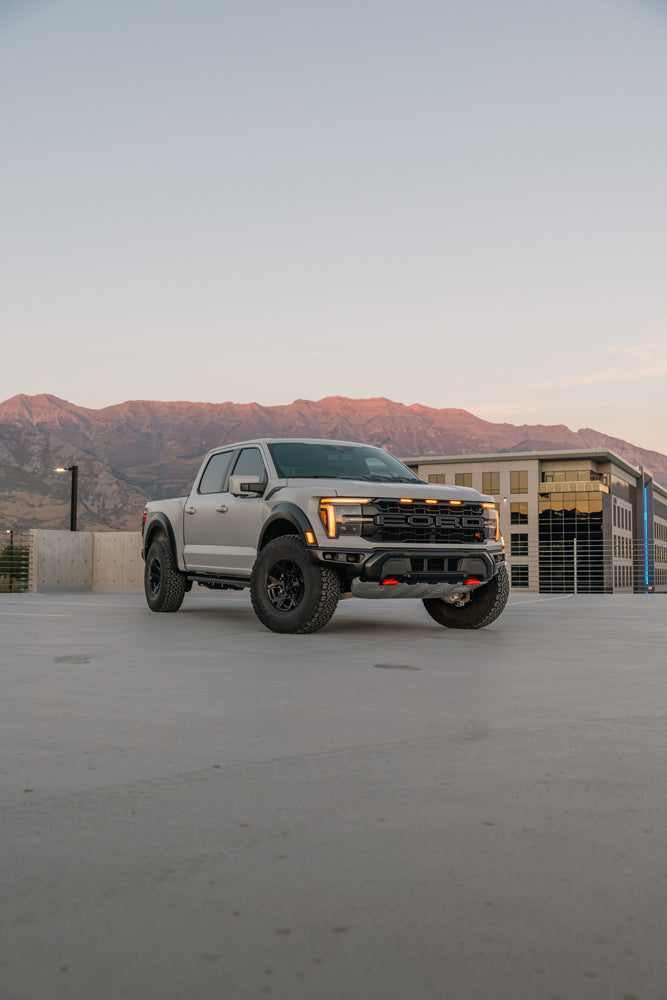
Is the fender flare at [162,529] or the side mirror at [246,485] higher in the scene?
the side mirror at [246,485]

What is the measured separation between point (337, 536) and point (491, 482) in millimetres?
95221

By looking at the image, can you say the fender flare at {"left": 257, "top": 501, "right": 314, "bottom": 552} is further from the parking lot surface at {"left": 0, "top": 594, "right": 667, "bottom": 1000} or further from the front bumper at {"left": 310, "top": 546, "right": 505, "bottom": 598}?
the parking lot surface at {"left": 0, "top": 594, "right": 667, "bottom": 1000}

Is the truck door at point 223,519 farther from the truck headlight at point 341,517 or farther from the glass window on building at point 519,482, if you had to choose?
the glass window on building at point 519,482

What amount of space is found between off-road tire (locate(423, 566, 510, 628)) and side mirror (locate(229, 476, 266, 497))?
2.64 meters

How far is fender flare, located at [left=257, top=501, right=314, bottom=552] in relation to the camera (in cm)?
1020

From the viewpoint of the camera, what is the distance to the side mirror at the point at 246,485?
36.3ft

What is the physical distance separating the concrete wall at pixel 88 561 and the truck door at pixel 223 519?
13636 mm

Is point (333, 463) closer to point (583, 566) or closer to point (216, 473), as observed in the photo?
point (216, 473)

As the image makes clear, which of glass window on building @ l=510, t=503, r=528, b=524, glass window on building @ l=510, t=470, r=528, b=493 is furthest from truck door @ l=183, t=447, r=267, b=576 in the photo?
glass window on building @ l=510, t=470, r=528, b=493

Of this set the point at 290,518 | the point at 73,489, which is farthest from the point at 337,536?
the point at 73,489

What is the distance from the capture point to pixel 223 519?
12055 millimetres

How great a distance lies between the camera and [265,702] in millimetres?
5961

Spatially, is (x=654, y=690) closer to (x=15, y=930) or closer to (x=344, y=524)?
(x=344, y=524)

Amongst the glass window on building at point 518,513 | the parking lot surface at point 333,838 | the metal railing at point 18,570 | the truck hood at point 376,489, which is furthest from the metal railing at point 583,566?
the parking lot surface at point 333,838
